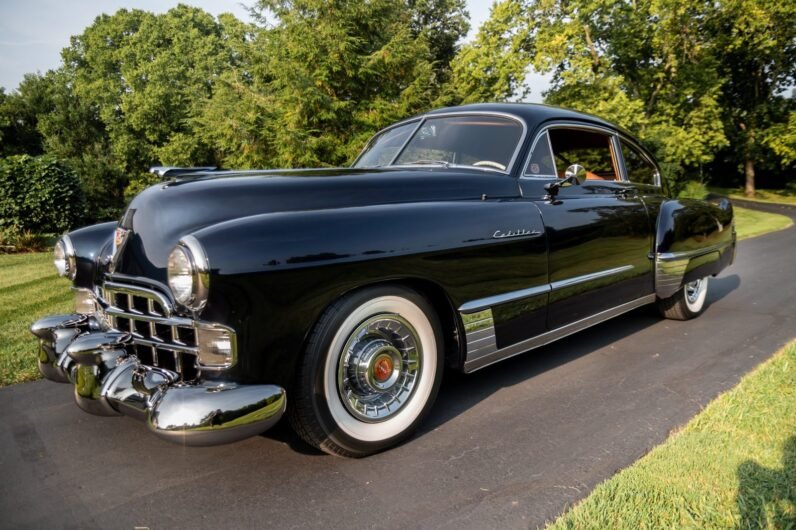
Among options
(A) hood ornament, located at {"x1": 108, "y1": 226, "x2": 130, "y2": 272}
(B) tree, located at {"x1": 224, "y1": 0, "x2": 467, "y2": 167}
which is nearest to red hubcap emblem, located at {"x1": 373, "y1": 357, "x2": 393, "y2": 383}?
(A) hood ornament, located at {"x1": 108, "y1": 226, "x2": 130, "y2": 272}

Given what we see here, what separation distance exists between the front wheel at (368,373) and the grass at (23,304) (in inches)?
98.5

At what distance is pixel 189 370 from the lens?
2.19m

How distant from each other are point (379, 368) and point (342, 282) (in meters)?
0.50

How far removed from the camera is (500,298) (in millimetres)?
2863

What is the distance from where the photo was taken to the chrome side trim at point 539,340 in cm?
281

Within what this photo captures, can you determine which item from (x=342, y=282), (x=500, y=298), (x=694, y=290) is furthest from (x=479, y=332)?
(x=694, y=290)

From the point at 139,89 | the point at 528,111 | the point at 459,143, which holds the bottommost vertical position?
the point at 459,143

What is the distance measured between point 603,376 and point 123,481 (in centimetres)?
281

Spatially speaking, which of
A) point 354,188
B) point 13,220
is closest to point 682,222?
point 354,188

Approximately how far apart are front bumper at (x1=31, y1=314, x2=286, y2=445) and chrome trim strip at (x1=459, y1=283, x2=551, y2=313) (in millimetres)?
1097

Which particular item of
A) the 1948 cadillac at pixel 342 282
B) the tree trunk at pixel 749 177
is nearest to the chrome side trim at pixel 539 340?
the 1948 cadillac at pixel 342 282

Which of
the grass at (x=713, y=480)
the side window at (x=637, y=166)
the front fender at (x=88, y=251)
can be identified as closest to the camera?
the grass at (x=713, y=480)

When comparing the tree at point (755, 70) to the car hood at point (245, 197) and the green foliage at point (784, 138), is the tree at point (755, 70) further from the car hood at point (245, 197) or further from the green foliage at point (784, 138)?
the car hood at point (245, 197)

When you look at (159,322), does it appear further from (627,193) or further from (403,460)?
(627,193)
